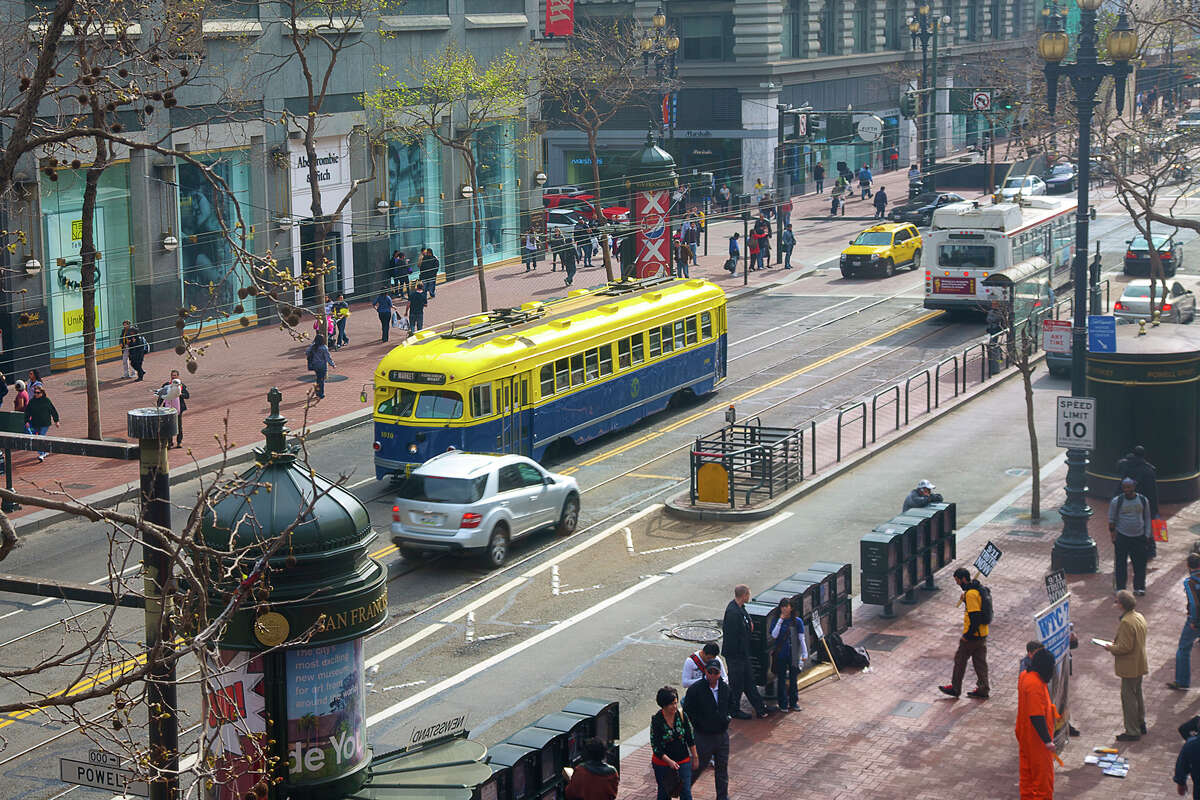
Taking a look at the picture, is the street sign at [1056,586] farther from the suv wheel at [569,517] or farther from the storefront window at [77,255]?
the storefront window at [77,255]

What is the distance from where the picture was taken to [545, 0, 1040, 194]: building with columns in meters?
77.2

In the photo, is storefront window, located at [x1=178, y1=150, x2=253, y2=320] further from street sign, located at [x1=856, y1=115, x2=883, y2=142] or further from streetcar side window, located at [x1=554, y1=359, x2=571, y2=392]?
street sign, located at [x1=856, y1=115, x2=883, y2=142]

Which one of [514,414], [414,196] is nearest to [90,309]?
[514,414]

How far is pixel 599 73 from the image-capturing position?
228 ft

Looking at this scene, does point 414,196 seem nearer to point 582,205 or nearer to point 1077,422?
point 582,205

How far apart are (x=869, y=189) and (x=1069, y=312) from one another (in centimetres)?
3704

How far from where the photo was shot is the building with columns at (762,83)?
7725 cm

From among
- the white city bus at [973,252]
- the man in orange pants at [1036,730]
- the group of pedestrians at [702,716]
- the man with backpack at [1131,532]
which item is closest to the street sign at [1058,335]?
the man with backpack at [1131,532]

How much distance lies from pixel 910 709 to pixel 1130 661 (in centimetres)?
268

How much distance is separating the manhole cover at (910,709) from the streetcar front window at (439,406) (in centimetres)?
1238

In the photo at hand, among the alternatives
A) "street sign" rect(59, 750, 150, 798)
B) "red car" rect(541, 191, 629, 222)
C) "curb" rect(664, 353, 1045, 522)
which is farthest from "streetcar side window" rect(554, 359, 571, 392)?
"red car" rect(541, 191, 629, 222)

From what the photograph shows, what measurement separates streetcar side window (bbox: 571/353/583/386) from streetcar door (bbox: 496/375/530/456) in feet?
5.97

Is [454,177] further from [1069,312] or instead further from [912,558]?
[912,558]

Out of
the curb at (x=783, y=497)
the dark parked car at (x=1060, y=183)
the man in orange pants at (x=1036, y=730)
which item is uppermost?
the dark parked car at (x=1060, y=183)
